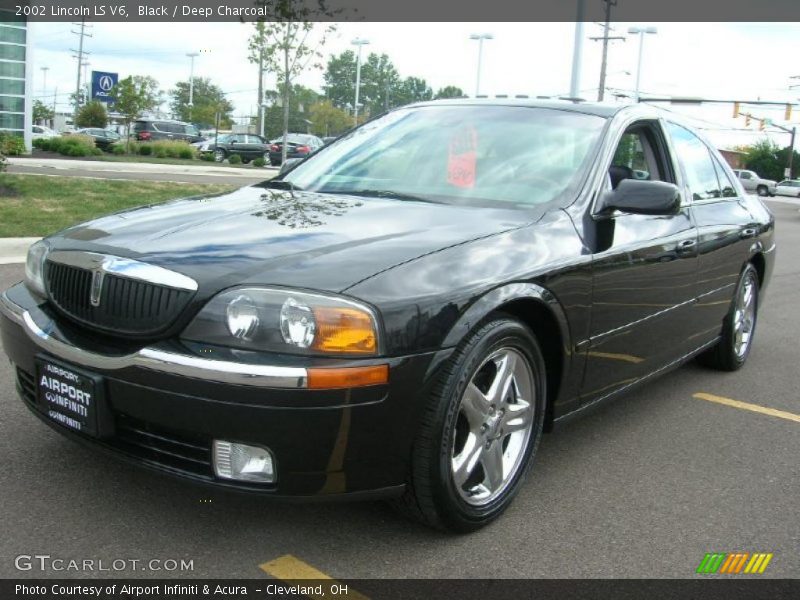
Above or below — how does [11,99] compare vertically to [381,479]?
above

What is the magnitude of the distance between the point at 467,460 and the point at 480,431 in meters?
0.12

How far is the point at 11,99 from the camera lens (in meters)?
28.9

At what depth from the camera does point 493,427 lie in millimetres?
2951

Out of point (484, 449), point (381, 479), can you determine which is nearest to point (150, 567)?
point (381, 479)

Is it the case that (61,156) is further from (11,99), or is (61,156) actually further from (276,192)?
(276,192)

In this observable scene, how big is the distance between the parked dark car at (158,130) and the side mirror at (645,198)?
1606 inches

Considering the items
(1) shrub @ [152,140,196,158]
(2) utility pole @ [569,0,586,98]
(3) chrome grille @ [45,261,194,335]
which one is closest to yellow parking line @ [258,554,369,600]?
(3) chrome grille @ [45,261,194,335]

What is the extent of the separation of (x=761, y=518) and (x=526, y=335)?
119 cm

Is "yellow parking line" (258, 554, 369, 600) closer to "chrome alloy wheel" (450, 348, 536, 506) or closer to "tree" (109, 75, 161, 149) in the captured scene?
"chrome alloy wheel" (450, 348, 536, 506)

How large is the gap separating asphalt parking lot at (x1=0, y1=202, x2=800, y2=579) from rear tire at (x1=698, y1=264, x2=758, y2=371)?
48.8 inches

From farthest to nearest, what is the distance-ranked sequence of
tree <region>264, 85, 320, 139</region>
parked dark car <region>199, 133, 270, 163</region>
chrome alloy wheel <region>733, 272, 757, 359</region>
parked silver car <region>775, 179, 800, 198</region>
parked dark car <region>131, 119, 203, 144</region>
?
tree <region>264, 85, 320, 139</region> → parked silver car <region>775, 179, 800, 198</region> → parked dark car <region>131, 119, 203, 144</region> → parked dark car <region>199, 133, 270, 163</region> → chrome alloy wheel <region>733, 272, 757, 359</region>

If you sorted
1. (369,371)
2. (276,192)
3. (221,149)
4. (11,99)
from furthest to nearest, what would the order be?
(221,149) < (11,99) < (276,192) < (369,371)

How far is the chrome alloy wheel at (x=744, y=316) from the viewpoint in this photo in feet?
17.1

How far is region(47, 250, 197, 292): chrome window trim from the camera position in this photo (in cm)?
253
